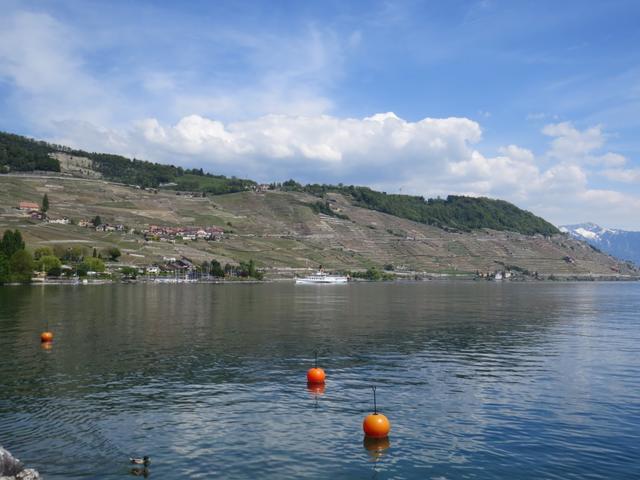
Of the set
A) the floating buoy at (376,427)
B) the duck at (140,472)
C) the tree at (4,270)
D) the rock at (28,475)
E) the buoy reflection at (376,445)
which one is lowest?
the duck at (140,472)

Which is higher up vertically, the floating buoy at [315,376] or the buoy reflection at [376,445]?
the floating buoy at [315,376]

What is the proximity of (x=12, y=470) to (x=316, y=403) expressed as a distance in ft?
67.7

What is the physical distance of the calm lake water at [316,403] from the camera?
29594 mm

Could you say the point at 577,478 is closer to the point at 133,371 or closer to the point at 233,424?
the point at 233,424

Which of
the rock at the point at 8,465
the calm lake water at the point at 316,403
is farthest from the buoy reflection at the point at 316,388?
the rock at the point at 8,465

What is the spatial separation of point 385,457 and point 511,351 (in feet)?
131

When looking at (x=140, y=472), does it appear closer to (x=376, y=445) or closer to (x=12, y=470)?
(x=12, y=470)

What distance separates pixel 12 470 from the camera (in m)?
25.3

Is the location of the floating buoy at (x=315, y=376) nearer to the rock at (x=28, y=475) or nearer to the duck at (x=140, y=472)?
the duck at (x=140, y=472)

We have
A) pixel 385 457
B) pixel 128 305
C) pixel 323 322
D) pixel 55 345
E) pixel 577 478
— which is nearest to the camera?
pixel 577 478

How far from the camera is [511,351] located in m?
65.5

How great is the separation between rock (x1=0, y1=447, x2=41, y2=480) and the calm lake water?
1.52 m

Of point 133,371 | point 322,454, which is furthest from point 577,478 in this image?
point 133,371

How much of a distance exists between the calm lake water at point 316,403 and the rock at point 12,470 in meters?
1.52
